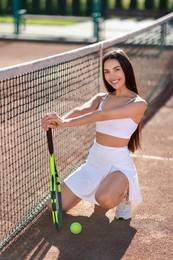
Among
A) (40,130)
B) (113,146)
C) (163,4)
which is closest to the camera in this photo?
(113,146)

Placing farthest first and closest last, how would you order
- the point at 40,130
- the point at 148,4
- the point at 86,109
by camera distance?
the point at 148,4 → the point at 40,130 → the point at 86,109

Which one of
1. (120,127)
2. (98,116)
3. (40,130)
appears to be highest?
(98,116)

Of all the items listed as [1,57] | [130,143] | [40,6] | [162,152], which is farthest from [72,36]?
[130,143]

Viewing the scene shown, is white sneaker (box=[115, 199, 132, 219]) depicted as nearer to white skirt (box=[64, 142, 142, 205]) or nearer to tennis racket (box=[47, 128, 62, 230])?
white skirt (box=[64, 142, 142, 205])

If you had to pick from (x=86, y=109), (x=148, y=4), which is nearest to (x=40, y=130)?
(x=86, y=109)

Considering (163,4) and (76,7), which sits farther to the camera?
(76,7)

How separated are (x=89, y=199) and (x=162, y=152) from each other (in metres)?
2.46

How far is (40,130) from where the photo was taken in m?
7.54

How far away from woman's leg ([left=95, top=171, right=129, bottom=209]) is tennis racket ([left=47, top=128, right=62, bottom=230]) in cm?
35

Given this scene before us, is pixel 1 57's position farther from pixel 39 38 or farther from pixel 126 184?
pixel 126 184

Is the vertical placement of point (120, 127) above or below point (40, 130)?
above

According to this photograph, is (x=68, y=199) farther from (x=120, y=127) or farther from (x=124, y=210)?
(x=120, y=127)

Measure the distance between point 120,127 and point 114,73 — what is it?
484 millimetres

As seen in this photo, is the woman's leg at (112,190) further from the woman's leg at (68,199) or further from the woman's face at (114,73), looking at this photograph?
the woman's face at (114,73)
